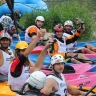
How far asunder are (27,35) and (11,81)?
428 cm

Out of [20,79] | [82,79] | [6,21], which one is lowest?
[82,79]

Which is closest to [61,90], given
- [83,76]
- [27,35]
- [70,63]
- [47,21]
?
[83,76]

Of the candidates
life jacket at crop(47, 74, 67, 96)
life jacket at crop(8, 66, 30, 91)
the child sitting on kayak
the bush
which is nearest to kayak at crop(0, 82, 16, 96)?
life jacket at crop(8, 66, 30, 91)

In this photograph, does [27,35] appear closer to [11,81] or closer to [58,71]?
[11,81]

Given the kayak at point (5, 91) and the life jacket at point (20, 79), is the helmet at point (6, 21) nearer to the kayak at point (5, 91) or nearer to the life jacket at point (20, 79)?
the kayak at point (5, 91)

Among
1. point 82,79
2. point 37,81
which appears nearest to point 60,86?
point 37,81

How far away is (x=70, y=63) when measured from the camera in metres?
8.57

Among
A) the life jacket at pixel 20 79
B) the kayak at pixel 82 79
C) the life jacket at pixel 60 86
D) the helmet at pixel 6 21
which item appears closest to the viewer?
the life jacket at pixel 60 86

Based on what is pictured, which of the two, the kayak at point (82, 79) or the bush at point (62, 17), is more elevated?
the bush at point (62, 17)

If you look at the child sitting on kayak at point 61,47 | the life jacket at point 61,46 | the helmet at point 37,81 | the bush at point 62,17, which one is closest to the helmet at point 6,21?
the child sitting on kayak at point 61,47

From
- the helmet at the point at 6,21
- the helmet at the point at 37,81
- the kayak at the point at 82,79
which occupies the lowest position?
the kayak at the point at 82,79

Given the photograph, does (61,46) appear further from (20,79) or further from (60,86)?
(60,86)

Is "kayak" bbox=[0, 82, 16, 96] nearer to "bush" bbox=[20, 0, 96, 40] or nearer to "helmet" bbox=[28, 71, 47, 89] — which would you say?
"helmet" bbox=[28, 71, 47, 89]

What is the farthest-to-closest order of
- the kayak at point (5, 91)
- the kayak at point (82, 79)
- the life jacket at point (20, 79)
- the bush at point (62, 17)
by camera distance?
the bush at point (62, 17) → the kayak at point (82, 79) → the life jacket at point (20, 79) → the kayak at point (5, 91)
